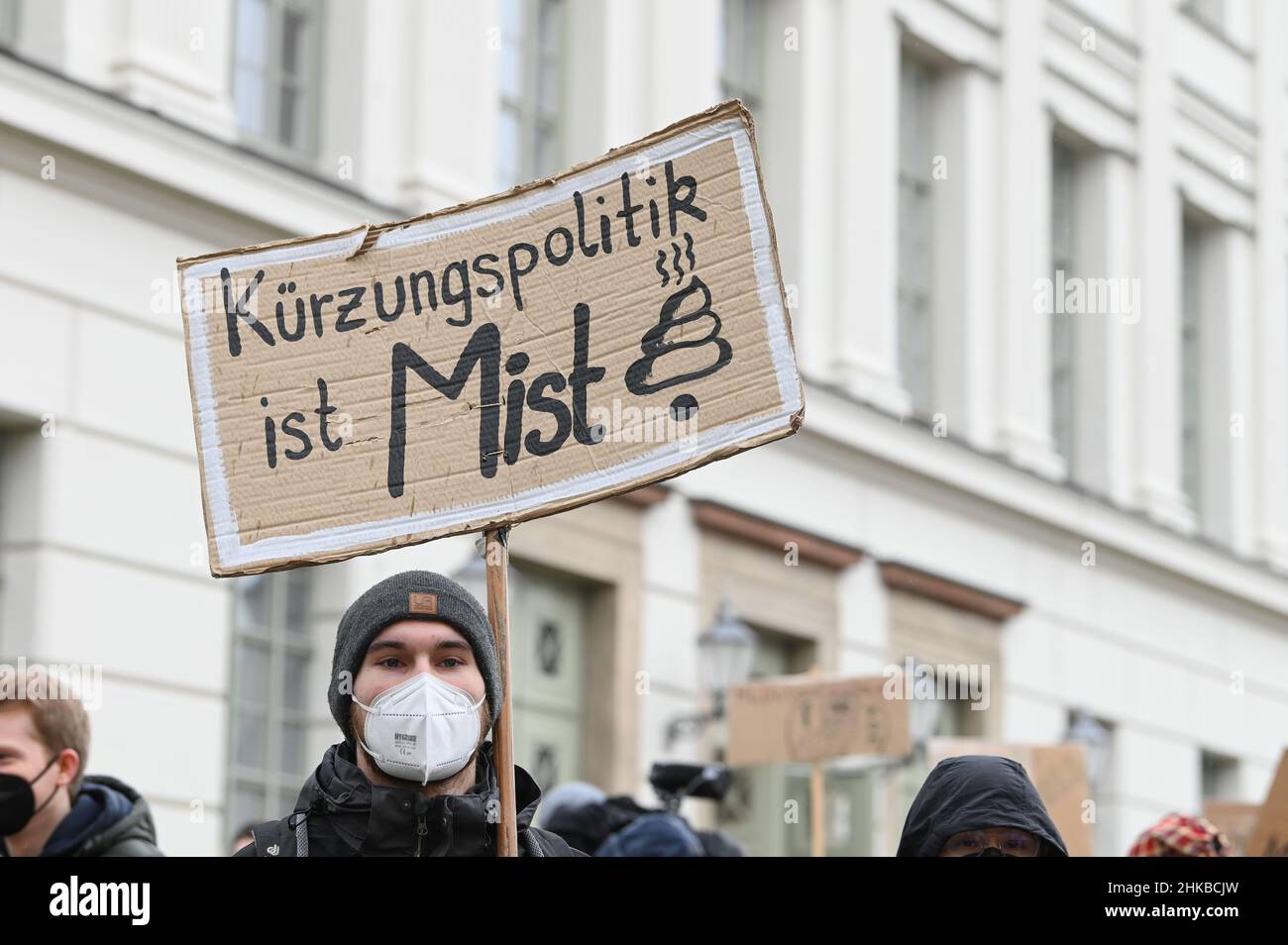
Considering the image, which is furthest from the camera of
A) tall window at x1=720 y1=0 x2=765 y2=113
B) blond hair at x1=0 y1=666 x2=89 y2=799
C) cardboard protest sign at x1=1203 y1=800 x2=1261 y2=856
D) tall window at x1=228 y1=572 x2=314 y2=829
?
tall window at x1=720 y1=0 x2=765 y2=113

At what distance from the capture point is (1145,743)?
72.9ft

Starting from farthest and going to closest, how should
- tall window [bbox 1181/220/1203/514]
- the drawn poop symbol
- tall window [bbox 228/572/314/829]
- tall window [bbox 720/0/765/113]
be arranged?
tall window [bbox 1181/220/1203/514] → tall window [bbox 720/0/765/113] → tall window [bbox 228/572/314/829] → the drawn poop symbol

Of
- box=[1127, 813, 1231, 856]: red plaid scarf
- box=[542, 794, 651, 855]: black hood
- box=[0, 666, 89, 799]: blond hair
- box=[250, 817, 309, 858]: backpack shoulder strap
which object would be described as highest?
box=[542, 794, 651, 855]: black hood

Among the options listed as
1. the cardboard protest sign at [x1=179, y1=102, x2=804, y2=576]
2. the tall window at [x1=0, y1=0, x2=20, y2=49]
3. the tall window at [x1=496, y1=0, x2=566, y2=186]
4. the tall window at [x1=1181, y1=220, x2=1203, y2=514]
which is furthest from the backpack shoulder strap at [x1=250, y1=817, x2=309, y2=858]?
the tall window at [x1=1181, y1=220, x2=1203, y2=514]

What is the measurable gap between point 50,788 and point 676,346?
1.65 meters

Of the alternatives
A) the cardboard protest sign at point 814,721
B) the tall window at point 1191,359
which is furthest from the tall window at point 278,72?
the tall window at point 1191,359

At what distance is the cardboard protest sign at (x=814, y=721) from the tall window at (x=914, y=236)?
8824 millimetres

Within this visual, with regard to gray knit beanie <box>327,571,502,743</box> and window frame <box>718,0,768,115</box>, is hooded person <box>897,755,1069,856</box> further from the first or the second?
window frame <box>718,0,768,115</box>

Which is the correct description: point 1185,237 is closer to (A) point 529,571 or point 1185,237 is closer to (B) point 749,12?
(B) point 749,12

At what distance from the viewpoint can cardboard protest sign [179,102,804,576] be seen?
173 inches

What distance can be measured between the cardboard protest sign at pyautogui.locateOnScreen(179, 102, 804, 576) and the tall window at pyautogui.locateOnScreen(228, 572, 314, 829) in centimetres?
901

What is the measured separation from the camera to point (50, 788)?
5.12m

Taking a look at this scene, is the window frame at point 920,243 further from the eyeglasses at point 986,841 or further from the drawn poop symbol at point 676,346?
the eyeglasses at point 986,841

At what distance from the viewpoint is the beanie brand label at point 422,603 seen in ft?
13.7
